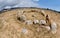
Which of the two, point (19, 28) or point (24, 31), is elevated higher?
point (19, 28)

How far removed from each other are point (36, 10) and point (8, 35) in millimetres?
2851

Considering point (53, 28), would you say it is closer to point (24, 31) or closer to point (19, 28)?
point (24, 31)

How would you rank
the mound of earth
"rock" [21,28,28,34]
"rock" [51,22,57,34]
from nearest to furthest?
the mound of earth → "rock" [21,28,28,34] → "rock" [51,22,57,34]

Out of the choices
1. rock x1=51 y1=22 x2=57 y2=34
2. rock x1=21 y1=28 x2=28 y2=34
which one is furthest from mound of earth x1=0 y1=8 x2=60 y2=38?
rock x1=51 y1=22 x2=57 y2=34

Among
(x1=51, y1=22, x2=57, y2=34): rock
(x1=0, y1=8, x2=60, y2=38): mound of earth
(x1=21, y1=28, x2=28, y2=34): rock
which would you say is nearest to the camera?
(x1=0, y1=8, x2=60, y2=38): mound of earth

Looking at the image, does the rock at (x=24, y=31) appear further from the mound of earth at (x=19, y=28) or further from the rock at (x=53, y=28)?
the rock at (x=53, y=28)

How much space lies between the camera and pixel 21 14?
10.4 metres

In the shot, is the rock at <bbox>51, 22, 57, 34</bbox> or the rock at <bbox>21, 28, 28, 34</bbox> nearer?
the rock at <bbox>21, 28, 28, 34</bbox>

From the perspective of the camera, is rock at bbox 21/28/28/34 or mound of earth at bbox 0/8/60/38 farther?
rock at bbox 21/28/28/34

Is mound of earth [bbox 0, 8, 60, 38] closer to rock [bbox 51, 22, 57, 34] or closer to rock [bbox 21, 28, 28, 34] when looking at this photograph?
rock [bbox 21, 28, 28, 34]

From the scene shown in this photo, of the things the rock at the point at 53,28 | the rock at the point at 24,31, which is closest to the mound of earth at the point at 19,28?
the rock at the point at 24,31

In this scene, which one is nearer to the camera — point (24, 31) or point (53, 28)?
point (24, 31)

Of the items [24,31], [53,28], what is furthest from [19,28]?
[53,28]

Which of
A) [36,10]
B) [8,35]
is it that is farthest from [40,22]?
[8,35]
